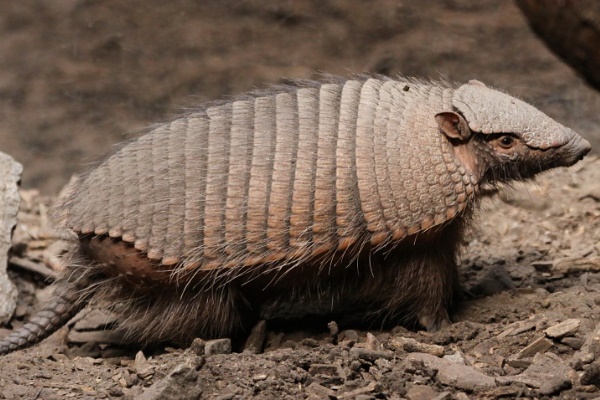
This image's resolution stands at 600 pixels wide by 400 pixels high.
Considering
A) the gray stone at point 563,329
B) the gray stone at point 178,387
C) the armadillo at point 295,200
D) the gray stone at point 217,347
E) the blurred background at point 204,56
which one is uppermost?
the blurred background at point 204,56

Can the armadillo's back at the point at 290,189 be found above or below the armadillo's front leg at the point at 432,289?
above

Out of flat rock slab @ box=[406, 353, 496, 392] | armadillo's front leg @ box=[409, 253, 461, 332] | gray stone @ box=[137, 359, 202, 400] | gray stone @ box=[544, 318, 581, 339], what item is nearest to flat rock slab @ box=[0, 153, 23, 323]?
gray stone @ box=[137, 359, 202, 400]

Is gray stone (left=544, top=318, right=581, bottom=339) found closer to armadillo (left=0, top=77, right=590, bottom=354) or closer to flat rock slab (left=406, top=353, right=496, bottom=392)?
flat rock slab (left=406, top=353, right=496, bottom=392)

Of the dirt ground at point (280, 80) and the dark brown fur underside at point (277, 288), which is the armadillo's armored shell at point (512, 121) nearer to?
the dark brown fur underside at point (277, 288)

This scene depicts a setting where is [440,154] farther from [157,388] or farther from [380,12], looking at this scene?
[380,12]

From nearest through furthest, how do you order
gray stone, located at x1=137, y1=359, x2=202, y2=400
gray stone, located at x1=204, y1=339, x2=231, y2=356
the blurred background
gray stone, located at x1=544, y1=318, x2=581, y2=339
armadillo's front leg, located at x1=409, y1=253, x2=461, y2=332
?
gray stone, located at x1=137, y1=359, x2=202, y2=400 → gray stone, located at x1=544, y1=318, x2=581, y2=339 → gray stone, located at x1=204, y1=339, x2=231, y2=356 → armadillo's front leg, located at x1=409, y1=253, x2=461, y2=332 → the blurred background

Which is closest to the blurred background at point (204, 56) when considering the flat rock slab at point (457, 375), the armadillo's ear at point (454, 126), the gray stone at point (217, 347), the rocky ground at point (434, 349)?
the rocky ground at point (434, 349)

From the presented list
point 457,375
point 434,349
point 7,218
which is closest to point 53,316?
point 7,218
